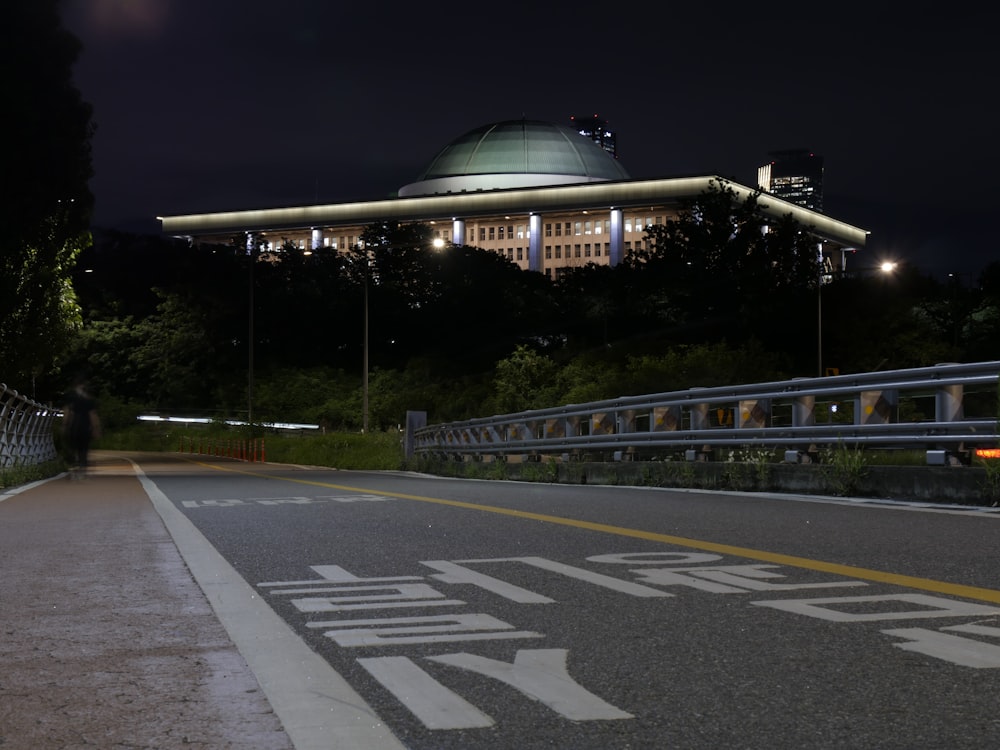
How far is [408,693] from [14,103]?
91.8ft

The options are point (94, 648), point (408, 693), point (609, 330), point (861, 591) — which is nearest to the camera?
point (408, 693)

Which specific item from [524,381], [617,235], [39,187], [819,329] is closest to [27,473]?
[39,187]

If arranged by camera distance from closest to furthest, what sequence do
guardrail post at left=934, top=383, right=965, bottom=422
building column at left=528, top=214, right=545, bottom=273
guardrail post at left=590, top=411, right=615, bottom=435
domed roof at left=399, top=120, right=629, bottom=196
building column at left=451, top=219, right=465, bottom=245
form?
guardrail post at left=934, top=383, right=965, bottom=422 < guardrail post at left=590, top=411, right=615, bottom=435 < building column at left=451, top=219, right=465, bottom=245 < building column at left=528, top=214, right=545, bottom=273 < domed roof at left=399, top=120, right=629, bottom=196

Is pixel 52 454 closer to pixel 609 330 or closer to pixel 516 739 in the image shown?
pixel 516 739

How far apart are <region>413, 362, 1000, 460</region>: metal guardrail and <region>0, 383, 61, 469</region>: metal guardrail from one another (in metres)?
8.69

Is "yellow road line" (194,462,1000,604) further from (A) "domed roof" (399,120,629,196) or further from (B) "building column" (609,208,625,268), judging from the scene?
(A) "domed roof" (399,120,629,196)

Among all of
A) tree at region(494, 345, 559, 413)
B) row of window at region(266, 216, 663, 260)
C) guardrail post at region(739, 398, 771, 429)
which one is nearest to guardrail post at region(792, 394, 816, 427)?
guardrail post at region(739, 398, 771, 429)

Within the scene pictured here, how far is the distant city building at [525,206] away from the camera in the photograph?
150m

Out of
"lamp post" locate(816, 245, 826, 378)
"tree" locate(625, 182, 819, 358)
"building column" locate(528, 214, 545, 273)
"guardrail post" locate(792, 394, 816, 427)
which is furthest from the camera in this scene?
"building column" locate(528, 214, 545, 273)

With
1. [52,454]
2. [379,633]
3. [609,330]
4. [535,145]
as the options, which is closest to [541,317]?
[609,330]

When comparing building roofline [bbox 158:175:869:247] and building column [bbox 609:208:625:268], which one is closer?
building roofline [bbox 158:175:869:247]

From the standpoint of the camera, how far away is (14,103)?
2944cm

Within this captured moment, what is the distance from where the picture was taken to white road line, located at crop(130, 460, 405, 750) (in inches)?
152

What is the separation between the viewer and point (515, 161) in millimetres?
156625
